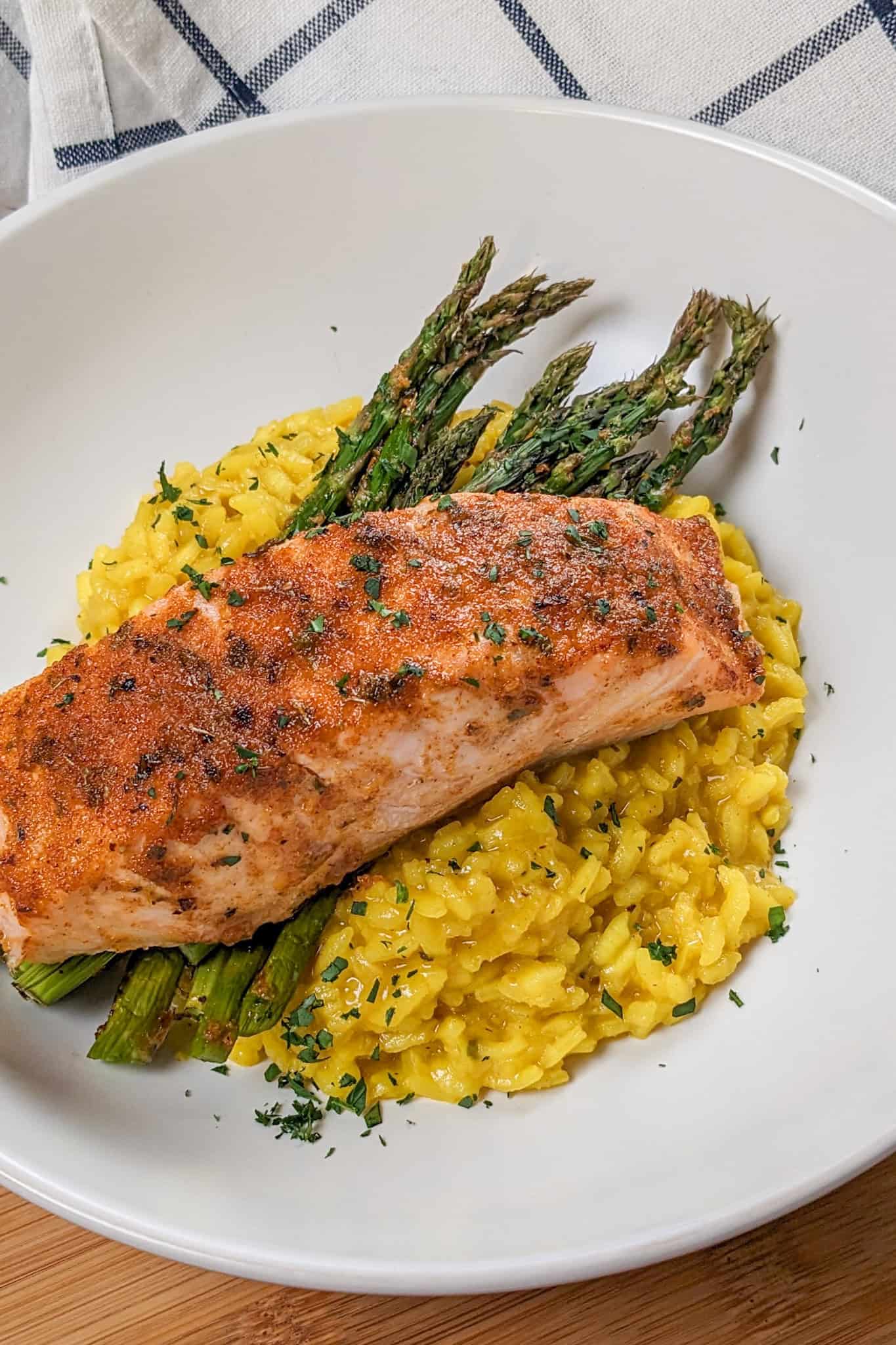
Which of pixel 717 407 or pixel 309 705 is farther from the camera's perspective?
pixel 717 407

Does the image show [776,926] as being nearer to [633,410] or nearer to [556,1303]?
[556,1303]

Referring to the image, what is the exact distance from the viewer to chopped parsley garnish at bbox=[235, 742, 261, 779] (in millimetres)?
3477

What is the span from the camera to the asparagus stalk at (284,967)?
12.5 feet

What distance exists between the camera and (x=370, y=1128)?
3750 millimetres

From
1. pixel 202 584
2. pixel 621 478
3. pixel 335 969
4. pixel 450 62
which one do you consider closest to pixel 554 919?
pixel 335 969

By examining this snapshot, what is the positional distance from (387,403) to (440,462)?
326 mm

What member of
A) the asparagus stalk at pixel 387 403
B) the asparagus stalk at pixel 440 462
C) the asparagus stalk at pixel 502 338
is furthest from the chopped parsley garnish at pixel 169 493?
the asparagus stalk at pixel 502 338

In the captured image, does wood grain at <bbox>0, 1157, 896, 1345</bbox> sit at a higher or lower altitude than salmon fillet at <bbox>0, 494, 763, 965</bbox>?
lower

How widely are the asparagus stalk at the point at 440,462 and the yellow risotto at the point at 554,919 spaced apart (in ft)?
3.70

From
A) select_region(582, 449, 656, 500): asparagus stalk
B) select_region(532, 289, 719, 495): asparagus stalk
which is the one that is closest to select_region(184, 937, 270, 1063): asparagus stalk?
select_region(532, 289, 719, 495): asparagus stalk

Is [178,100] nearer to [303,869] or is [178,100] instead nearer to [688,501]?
[688,501]

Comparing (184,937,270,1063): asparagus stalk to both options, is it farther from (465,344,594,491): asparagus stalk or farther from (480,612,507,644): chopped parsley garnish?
(465,344,594,491): asparagus stalk

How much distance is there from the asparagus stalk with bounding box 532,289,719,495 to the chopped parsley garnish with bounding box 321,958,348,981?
1779mm

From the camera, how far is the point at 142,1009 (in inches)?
150
